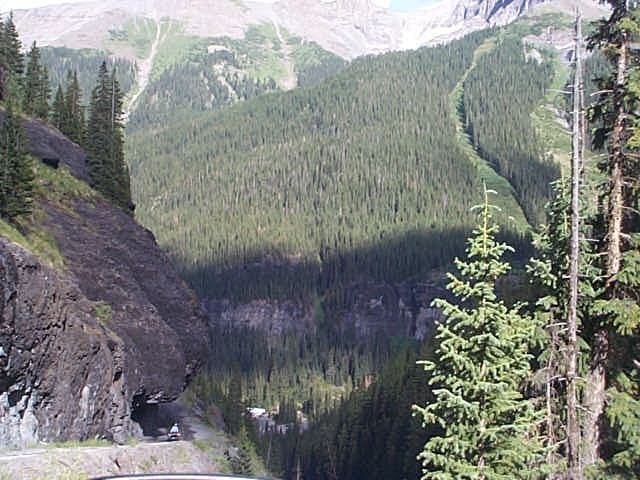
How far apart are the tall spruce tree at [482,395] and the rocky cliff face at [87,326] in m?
20.2

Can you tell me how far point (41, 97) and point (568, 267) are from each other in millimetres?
69285

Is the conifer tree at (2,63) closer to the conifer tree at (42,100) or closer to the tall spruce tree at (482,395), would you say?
the conifer tree at (42,100)

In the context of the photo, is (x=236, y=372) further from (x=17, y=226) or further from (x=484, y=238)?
(x=484, y=238)

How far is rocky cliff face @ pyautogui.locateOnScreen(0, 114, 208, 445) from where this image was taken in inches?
1313

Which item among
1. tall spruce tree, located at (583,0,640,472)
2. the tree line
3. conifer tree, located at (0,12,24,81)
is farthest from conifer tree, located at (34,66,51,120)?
tall spruce tree, located at (583,0,640,472)

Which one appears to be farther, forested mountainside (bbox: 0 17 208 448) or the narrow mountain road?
forested mountainside (bbox: 0 17 208 448)

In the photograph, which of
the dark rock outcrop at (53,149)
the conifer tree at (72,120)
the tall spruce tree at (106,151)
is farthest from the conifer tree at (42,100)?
the dark rock outcrop at (53,149)

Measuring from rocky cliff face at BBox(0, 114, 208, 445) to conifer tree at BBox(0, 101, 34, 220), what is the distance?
149 inches

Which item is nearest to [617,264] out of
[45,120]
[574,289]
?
[574,289]

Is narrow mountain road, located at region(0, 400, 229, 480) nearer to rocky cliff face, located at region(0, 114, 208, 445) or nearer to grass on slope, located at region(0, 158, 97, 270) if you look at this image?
rocky cliff face, located at region(0, 114, 208, 445)

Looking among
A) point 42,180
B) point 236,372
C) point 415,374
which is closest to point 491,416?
point 42,180

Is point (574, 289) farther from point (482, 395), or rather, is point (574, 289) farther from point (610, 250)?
point (482, 395)

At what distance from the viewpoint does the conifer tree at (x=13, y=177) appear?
39.6 meters

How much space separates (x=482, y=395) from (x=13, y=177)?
29.8 metres
